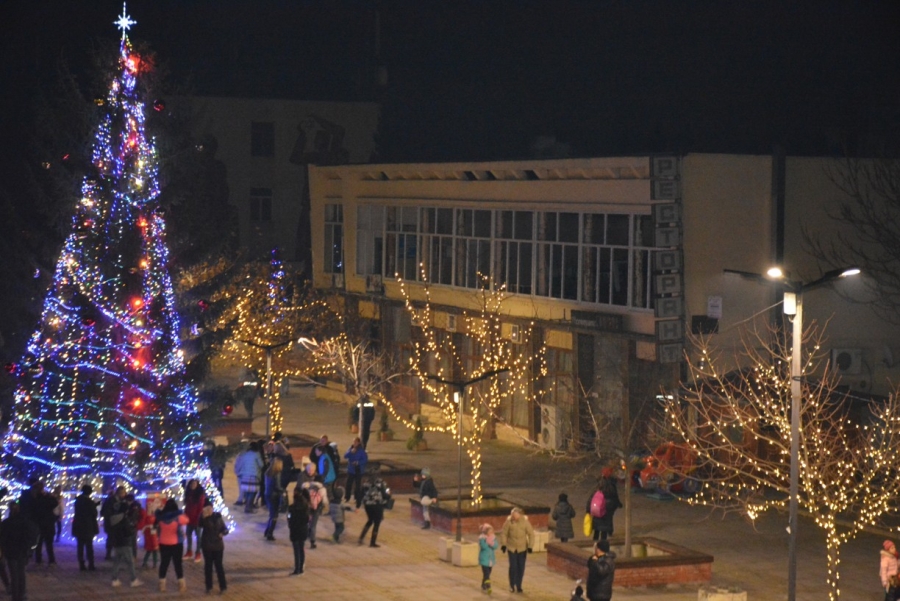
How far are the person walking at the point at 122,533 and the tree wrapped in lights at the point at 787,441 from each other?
8.54m

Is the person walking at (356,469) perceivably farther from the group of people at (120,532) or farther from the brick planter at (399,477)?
the group of people at (120,532)

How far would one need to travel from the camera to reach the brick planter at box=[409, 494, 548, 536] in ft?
83.4

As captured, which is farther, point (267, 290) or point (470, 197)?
point (267, 290)

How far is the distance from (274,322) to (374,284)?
5.78 metres

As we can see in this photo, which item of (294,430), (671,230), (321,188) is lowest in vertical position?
(294,430)

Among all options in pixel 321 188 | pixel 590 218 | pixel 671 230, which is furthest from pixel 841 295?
pixel 321 188

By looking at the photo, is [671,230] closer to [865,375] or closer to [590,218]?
[590,218]

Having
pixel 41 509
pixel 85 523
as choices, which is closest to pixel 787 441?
pixel 85 523

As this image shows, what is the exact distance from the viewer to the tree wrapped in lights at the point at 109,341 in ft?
72.9

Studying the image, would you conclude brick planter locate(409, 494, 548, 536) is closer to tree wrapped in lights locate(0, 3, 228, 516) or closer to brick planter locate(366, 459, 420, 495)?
brick planter locate(366, 459, 420, 495)

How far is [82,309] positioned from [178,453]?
3.02m

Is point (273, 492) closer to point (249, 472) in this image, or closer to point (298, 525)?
point (249, 472)

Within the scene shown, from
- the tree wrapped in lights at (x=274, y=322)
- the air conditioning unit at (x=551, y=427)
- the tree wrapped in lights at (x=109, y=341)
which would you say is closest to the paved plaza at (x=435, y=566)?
→ the tree wrapped in lights at (x=109, y=341)

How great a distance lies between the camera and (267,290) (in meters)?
45.4
